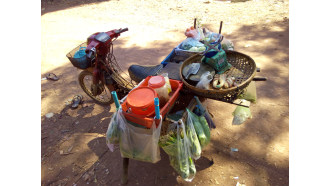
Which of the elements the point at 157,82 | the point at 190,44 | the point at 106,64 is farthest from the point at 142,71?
the point at 157,82

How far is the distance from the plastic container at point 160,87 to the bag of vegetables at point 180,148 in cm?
31

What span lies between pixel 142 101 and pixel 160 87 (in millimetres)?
305

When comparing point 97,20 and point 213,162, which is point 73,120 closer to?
point 213,162

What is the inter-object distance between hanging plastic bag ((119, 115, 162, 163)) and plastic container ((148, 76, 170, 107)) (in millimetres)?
345

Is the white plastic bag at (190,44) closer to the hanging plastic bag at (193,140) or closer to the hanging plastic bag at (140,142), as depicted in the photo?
the hanging plastic bag at (193,140)

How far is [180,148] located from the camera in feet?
6.53

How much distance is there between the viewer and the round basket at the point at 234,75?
200 centimetres

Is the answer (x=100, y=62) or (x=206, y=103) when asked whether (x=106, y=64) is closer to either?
(x=100, y=62)

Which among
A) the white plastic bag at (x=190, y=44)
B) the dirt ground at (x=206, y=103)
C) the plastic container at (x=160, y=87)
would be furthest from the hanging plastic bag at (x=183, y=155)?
the white plastic bag at (x=190, y=44)

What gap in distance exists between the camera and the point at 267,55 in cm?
500

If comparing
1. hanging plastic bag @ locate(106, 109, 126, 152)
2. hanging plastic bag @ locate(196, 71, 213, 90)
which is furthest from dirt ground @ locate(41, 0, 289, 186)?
hanging plastic bag @ locate(196, 71, 213, 90)

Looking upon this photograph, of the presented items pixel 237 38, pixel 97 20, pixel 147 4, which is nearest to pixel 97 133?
pixel 237 38

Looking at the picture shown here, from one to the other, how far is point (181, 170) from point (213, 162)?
0.86 metres

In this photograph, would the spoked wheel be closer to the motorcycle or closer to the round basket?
the motorcycle
